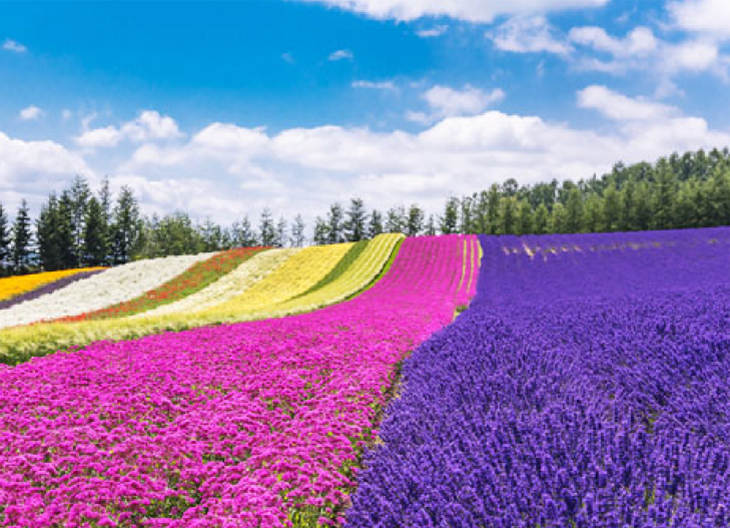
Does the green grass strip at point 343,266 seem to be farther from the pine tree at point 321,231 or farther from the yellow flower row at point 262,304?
the pine tree at point 321,231

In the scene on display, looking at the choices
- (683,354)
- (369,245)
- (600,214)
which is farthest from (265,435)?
(600,214)

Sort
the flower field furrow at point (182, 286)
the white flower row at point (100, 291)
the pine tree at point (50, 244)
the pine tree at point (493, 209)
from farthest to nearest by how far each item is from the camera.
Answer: the pine tree at point (493, 209), the pine tree at point (50, 244), the white flower row at point (100, 291), the flower field furrow at point (182, 286)

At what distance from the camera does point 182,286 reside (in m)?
33.8

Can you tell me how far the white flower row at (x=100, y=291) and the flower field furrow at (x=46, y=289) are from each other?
0.93 m

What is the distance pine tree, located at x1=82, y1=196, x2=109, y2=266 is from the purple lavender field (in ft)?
214

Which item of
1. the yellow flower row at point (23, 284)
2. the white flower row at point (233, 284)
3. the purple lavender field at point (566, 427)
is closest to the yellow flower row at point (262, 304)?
the white flower row at point (233, 284)

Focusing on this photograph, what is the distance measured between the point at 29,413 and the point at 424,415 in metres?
3.88

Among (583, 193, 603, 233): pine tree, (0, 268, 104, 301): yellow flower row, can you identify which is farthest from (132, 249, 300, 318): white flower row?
(583, 193, 603, 233): pine tree

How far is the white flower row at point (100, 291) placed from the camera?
27109 millimetres

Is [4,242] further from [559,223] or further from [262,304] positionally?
[559,223]

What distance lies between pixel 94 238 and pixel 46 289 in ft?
93.9

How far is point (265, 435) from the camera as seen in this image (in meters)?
4.56

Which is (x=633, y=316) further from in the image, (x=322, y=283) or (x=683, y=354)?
(x=322, y=283)

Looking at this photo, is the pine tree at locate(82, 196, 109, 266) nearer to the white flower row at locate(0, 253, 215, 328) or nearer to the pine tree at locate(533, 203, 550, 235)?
the white flower row at locate(0, 253, 215, 328)
